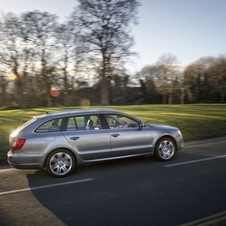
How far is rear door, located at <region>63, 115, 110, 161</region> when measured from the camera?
6.64m

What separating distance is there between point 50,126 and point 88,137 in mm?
950

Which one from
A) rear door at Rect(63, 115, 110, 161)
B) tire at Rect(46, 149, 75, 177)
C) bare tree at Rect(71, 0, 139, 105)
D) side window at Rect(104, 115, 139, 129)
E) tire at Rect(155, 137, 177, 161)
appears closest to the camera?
tire at Rect(46, 149, 75, 177)

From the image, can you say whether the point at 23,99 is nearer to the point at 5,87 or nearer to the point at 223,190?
the point at 5,87

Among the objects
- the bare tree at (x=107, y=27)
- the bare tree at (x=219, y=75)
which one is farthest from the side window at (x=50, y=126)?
the bare tree at (x=219, y=75)

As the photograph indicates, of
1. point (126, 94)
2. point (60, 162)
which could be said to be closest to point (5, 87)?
point (126, 94)

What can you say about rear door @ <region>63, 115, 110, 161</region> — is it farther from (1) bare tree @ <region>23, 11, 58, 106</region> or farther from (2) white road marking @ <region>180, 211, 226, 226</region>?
(1) bare tree @ <region>23, 11, 58, 106</region>

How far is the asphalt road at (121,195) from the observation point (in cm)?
412

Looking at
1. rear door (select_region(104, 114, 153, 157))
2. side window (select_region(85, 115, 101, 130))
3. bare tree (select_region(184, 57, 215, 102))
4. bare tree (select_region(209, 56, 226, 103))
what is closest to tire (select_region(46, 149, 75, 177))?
side window (select_region(85, 115, 101, 130))

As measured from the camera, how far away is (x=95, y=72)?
104 feet

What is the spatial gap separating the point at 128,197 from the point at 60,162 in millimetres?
2229

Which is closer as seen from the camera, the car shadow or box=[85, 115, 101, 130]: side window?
the car shadow

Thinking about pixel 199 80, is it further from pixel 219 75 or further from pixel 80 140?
pixel 80 140

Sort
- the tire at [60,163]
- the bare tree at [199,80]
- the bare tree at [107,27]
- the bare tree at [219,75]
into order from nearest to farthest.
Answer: the tire at [60,163] → the bare tree at [107,27] → the bare tree at [219,75] → the bare tree at [199,80]

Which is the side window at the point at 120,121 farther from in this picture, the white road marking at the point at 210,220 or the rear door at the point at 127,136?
the white road marking at the point at 210,220
